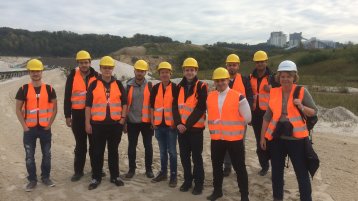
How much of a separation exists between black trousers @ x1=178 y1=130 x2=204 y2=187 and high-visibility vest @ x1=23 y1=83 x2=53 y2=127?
2.24 meters

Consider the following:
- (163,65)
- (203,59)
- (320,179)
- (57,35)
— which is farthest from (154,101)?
(57,35)

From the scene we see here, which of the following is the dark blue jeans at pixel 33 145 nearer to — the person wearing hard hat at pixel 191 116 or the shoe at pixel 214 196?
the person wearing hard hat at pixel 191 116

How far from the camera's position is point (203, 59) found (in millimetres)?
63812

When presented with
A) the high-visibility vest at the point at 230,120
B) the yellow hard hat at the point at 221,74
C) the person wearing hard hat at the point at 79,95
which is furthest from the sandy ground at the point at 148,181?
the yellow hard hat at the point at 221,74

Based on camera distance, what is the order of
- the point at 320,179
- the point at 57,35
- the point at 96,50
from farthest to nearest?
the point at 57,35 < the point at 96,50 < the point at 320,179

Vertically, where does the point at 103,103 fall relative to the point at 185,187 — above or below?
above

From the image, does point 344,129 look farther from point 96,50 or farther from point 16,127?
point 96,50

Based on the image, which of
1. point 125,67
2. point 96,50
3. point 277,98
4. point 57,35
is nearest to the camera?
point 277,98

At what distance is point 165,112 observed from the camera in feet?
20.9

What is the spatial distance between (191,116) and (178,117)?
0.28 m

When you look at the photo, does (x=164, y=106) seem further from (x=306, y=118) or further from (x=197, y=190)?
(x=306, y=118)

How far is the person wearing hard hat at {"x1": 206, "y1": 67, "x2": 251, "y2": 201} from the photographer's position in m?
5.43

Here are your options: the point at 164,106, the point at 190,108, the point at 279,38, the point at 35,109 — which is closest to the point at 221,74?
the point at 190,108

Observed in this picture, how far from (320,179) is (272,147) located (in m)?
2.40
